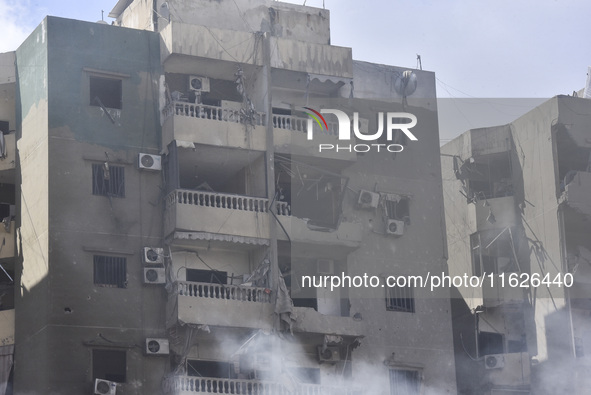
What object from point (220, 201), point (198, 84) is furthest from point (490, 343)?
point (198, 84)

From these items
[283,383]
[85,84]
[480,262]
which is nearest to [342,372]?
[283,383]

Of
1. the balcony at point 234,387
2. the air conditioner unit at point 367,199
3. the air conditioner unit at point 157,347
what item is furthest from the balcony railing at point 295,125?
the balcony at point 234,387

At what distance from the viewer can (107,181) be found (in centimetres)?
3606

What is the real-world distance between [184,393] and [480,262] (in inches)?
467

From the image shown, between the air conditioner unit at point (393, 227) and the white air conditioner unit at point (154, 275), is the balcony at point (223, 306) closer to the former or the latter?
the white air conditioner unit at point (154, 275)

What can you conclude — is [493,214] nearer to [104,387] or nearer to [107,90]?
[107,90]

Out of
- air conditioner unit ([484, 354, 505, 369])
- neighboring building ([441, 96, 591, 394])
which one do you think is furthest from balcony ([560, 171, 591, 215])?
air conditioner unit ([484, 354, 505, 369])

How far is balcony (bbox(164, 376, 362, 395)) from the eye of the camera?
3416 centimetres

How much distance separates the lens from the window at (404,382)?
37438mm

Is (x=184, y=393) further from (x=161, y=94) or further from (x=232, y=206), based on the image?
(x=161, y=94)

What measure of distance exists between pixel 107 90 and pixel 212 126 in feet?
9.62

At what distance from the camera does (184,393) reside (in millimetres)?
34000

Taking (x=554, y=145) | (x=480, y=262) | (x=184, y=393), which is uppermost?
(x=554, y=145)

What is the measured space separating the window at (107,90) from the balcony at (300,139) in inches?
162
